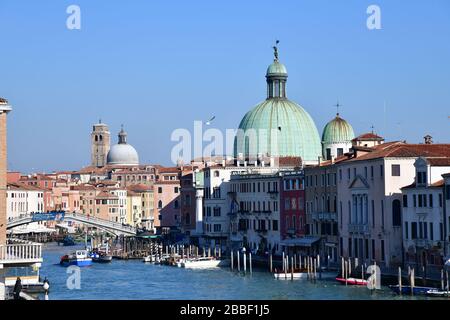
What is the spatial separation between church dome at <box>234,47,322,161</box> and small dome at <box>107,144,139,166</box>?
4621 centimetres

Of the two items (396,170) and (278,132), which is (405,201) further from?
(278,132)

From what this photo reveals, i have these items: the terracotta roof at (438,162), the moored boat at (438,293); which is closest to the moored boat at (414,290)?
the moored boat at (438,293)

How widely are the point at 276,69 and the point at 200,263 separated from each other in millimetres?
12582

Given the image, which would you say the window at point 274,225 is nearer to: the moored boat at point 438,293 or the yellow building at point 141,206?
the moored boat at point 438,293

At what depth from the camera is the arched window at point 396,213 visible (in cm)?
2227

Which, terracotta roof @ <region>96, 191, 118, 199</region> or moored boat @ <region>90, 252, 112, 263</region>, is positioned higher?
terracotta roof @ <region>96, 191, 118, 199</region>

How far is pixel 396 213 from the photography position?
73.4 feet

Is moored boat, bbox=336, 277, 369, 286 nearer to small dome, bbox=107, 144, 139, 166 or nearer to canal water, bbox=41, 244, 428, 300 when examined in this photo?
canal water, bbox=41, 244, 428, 300

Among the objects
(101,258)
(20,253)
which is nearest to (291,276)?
(20,253)

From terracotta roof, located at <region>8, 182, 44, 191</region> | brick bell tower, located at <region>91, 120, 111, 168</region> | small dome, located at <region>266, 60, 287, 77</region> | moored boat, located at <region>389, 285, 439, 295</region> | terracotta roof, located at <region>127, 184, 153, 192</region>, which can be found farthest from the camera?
brick bell tower, located at <region>91, 120, 111, 168</region>

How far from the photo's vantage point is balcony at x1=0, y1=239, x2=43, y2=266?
518 inches

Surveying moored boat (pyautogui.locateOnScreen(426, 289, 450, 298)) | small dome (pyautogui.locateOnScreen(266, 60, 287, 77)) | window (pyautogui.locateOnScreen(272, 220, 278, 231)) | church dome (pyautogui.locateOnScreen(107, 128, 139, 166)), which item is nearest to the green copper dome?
small dome (pyautogui.locateOnScreen(266, 60, 287, 77))

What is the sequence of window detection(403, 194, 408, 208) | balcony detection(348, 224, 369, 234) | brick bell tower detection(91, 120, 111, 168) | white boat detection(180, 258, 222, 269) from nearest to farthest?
window detection(403, 194, 408, 208)
balcony detection(348, 224, 369, 234)
white boat detection(180, 258, 222, 269)
brick bell tower detection(91, 120, 111, 168)
